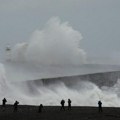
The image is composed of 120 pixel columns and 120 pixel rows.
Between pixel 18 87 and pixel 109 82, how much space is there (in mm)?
24583

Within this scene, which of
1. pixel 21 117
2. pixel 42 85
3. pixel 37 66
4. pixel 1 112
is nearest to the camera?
pixel 21 117

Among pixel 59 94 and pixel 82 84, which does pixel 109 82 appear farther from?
pixel 59 94

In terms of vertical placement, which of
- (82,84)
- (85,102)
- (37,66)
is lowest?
(85,102)

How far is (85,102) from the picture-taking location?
61.0 m

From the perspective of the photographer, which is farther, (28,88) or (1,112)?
(28,88)

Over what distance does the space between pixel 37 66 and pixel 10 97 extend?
173 ft

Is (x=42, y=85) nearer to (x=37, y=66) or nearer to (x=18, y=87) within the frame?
(x=18, y=87)

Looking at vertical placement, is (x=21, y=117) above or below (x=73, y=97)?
below

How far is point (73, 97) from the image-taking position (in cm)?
6462

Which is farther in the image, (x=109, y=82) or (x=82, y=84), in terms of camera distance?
(x=109, y=82)

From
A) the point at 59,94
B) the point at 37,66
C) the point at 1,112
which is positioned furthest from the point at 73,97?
the point at 37,66

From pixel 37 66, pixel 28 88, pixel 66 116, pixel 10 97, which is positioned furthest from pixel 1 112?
pixel 37 66

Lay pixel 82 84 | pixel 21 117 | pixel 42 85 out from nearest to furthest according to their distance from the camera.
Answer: pixel 21 117, pixel 42 85, pixel 82 84

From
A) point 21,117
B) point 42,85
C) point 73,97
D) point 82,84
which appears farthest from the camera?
point 82,84
